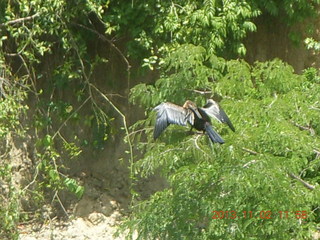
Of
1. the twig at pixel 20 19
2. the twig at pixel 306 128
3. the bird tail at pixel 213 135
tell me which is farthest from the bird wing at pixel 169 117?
the twig at pixel 20 19

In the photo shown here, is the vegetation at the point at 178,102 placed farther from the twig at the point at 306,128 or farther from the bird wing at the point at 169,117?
the bird wing at the point at 169,117

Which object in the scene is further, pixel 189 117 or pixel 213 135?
pixel 189 117

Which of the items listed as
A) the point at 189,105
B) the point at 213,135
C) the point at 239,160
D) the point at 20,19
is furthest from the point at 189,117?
the point at 20,19

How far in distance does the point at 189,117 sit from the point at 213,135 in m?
0.25

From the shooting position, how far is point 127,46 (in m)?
9.04

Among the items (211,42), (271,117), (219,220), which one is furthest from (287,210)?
(211,42)

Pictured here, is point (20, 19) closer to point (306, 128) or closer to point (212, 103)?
point (212, 103)

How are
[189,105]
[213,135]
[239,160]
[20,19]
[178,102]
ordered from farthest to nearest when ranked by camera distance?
[20,19] < [178,102] < [189,105] < [213,135] < [239,160]

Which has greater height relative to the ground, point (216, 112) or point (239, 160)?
point (216, 112)

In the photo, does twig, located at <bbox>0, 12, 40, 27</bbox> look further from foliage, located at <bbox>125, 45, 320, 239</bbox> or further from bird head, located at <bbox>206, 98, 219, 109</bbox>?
bird head, located at <bbox>206, 98, 219, 109</bbox>

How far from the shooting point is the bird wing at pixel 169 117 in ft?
21.6

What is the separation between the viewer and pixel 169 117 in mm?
6590

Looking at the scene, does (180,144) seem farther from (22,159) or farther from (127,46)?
(22,159)

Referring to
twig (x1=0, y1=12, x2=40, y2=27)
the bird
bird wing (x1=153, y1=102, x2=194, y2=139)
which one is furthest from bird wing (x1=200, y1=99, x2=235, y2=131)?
twig (x1=0, y1=12, x2=40, y2=27)
